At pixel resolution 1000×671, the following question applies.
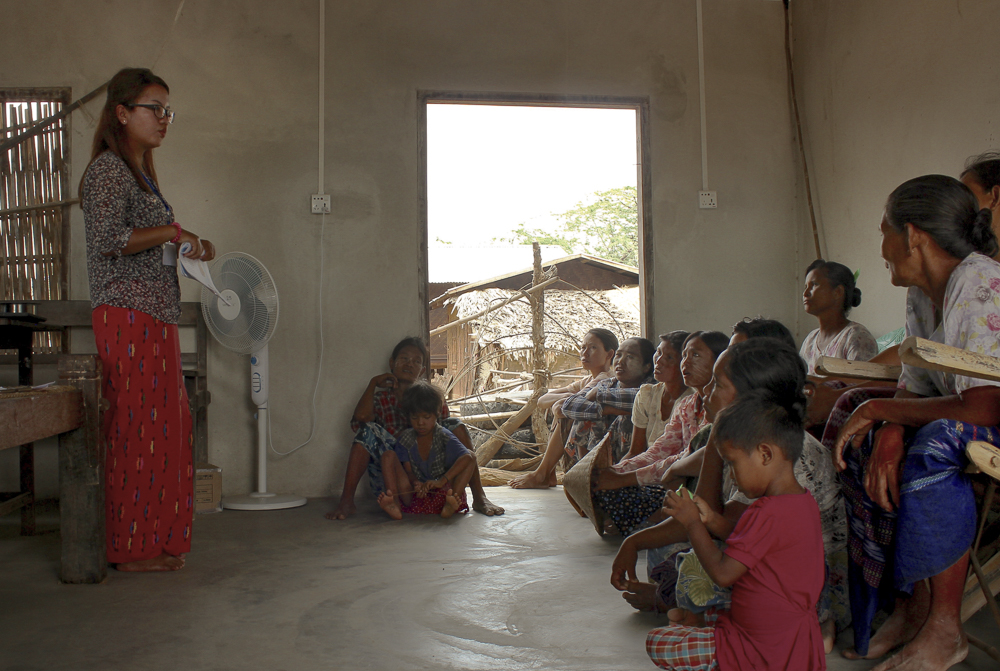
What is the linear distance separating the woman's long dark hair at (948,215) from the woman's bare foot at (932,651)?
952mm

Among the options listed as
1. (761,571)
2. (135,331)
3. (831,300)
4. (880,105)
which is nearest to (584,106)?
(880,105)

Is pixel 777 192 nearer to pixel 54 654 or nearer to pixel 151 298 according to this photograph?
pixel 151 298

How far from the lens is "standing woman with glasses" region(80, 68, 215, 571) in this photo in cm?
289

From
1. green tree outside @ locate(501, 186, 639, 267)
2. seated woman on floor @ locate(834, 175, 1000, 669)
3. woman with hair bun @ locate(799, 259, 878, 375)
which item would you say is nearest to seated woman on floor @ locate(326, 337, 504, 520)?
woman with hair bun @ locate(799, 259, 878, 375)

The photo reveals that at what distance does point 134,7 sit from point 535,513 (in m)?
3.71

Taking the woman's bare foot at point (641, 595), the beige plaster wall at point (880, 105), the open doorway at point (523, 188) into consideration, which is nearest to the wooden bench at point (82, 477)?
the woman's bare foot at point (641, 595)

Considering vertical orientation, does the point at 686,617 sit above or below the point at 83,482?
below

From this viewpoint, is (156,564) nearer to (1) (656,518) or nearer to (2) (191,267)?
(2) (191,267)

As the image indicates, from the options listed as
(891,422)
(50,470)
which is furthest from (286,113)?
(891,422)

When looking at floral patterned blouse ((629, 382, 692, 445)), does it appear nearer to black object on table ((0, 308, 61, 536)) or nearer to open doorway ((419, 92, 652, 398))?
black object on table ((0, 308, 61, 536))

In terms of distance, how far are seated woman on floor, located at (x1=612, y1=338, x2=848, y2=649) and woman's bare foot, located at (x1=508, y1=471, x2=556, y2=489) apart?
2513mm

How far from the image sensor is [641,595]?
2.38 meters

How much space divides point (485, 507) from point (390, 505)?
498 mm

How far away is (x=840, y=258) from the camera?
454 cm
